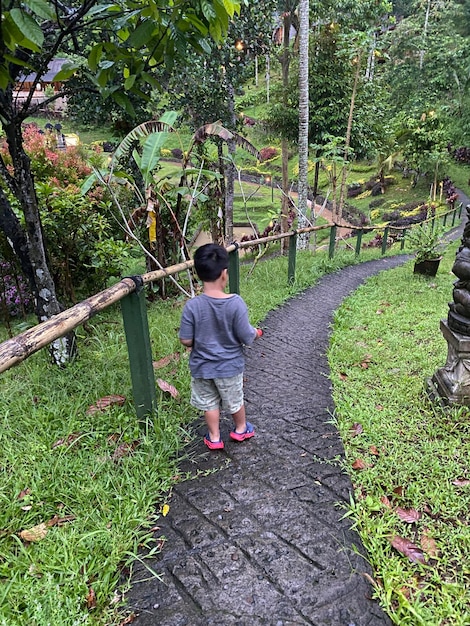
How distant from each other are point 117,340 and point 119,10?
9.39 feet

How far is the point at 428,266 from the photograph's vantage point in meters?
8.18

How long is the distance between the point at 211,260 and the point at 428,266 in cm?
704

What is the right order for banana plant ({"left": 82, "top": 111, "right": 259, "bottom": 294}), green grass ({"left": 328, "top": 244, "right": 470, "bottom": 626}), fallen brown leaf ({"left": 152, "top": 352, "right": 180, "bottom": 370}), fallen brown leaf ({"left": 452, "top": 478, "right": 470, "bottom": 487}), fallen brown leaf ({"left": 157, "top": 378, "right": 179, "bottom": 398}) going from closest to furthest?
green grass ({"left": 328, "top": 244, "right": 470, "bottom": 626})
fallen brown leaf ({"left": 452, "top": 478, "right": 470, "bottom": 487})
fallen brown leaf ({"left": 157, "top": 378, "right": 179, "bottom": 398})
fallen brown leaf ({"left": 152, "top": 352, "right": 180, "bottom": 370})
banana plant ({"left": 82, "top": 111, "right": 259, "bottom": 294})

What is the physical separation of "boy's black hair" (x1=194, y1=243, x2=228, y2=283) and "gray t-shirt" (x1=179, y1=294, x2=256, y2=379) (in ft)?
0.48

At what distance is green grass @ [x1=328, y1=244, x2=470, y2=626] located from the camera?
5.91 ft

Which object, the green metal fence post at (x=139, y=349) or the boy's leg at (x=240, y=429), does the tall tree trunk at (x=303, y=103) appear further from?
the green metal fence post at (x=139, y=349)

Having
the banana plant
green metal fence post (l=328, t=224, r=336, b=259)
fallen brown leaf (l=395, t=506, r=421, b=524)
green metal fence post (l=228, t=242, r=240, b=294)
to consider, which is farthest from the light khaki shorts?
green metal fence post (l=328, t=224, r=336, b=259)

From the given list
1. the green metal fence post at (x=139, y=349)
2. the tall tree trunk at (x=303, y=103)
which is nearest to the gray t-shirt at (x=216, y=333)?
the green metal fence post at (x=139, y=349)

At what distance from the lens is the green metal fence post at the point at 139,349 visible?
255 cm

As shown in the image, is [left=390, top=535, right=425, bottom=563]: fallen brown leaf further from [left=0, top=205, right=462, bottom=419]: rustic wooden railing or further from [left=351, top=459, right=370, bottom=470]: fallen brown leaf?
[left=0, top=205, right=462, bottom=419]: rustic wooden railing

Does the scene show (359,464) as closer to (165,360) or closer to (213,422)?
(213,422)

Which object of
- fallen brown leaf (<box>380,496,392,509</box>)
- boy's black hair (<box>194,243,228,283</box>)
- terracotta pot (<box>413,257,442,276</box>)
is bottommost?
terracotta pot (<box>413,257,442,276</box>)

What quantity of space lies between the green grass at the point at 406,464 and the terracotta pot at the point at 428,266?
3357 mm

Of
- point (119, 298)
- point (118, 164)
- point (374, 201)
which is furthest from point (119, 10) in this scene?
point (374, 201)
